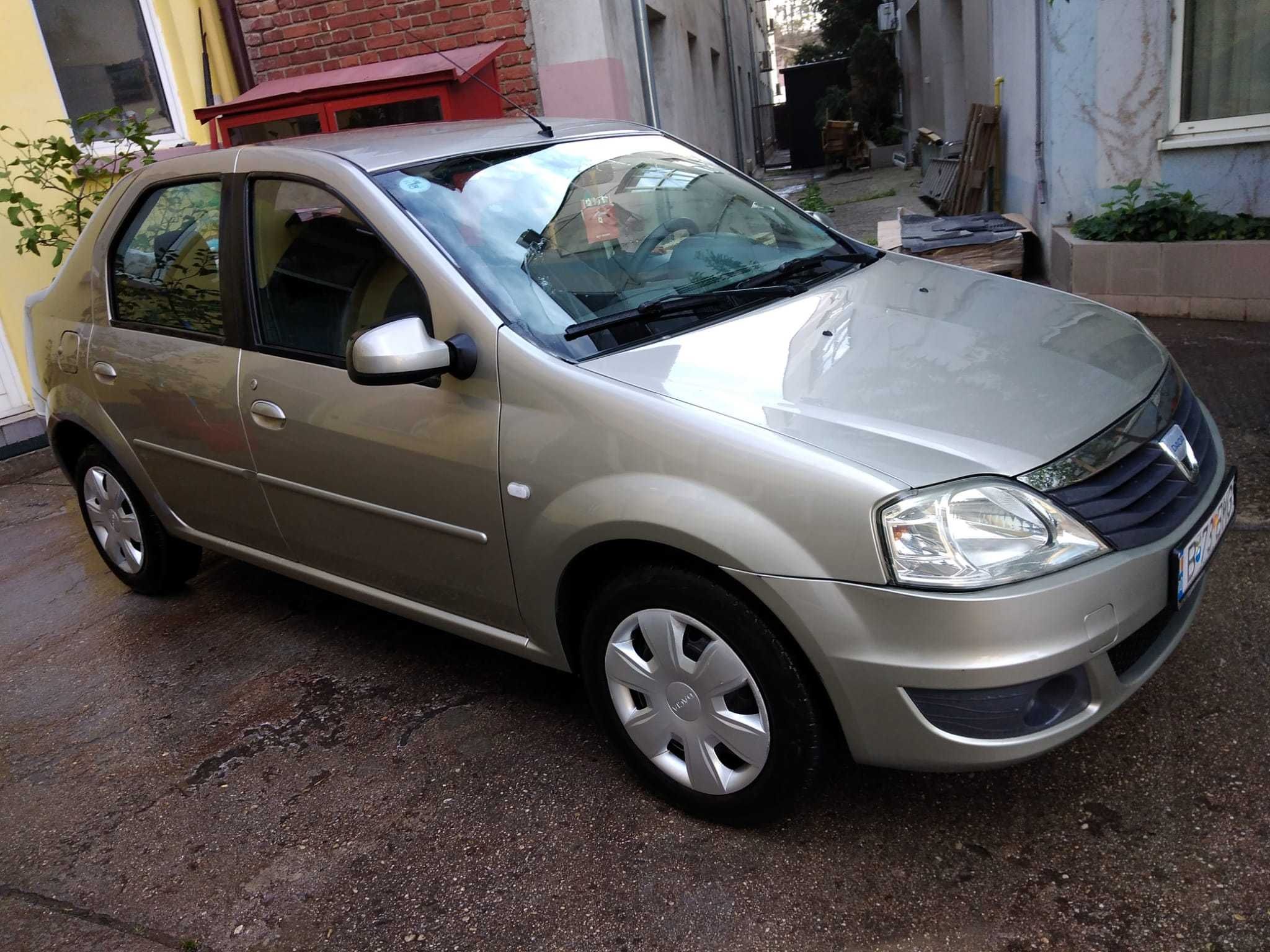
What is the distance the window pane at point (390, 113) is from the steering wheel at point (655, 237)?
437 cm

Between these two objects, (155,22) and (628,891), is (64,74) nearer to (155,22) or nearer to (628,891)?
(155,22)

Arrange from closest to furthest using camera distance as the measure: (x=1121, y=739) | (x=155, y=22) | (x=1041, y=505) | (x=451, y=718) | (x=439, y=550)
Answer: (x=1041, y=505) < (x=1121, y=739) < (x=439, y=550) < (x=451, y=718) < (x=155, y=22)

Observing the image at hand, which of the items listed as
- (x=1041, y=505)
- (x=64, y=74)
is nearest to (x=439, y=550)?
(x=1041, y=505)

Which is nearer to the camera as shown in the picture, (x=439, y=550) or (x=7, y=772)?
(x=439, y=550)

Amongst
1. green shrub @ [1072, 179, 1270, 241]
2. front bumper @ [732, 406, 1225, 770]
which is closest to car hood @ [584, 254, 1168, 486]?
front bumper @ [732, 406, 1225, 770]

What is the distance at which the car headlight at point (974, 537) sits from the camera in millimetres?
2094

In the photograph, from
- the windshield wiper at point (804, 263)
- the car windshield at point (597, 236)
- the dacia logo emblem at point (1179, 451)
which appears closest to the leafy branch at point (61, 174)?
the car windshield at point (597, 236)

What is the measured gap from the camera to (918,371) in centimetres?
249

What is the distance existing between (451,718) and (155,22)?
6.61m

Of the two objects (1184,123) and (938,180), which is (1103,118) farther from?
(938,180)

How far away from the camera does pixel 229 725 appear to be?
340 centimetres

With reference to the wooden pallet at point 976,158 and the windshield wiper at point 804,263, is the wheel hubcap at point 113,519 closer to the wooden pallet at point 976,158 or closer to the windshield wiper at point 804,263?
the windshield wiper at point 804,263

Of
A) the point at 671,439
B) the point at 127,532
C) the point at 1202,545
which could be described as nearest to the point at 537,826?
the point at 671,439

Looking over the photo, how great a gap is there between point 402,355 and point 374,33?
6397mm
